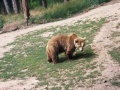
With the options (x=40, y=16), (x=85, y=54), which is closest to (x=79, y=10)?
(x=40, y=16)

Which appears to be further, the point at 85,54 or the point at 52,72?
the point at 85,54

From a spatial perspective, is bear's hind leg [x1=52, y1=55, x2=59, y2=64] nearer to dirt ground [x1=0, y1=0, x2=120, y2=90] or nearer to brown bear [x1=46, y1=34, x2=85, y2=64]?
brown bear [x1=46, y1=34, x2=85, y2=64]

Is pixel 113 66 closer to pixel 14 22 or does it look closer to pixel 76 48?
pixel 76 48

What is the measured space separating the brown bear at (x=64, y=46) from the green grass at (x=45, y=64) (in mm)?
241

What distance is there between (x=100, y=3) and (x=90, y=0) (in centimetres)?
68

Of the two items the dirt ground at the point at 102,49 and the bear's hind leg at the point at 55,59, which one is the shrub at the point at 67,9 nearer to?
the dirt ground at the point at 102,49

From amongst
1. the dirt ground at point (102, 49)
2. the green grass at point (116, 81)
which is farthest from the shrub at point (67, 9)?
the green grass at point (116, 81)

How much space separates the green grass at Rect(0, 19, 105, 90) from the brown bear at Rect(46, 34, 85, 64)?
24 centimetres

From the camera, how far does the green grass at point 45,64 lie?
8.62 meters

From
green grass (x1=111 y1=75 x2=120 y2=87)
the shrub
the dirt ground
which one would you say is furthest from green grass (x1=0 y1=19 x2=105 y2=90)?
the shrub

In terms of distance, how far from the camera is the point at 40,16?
19.3 meters

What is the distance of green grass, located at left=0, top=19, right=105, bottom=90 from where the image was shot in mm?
8617

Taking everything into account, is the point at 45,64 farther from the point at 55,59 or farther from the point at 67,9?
the point at 67,9

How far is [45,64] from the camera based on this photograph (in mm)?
10102
